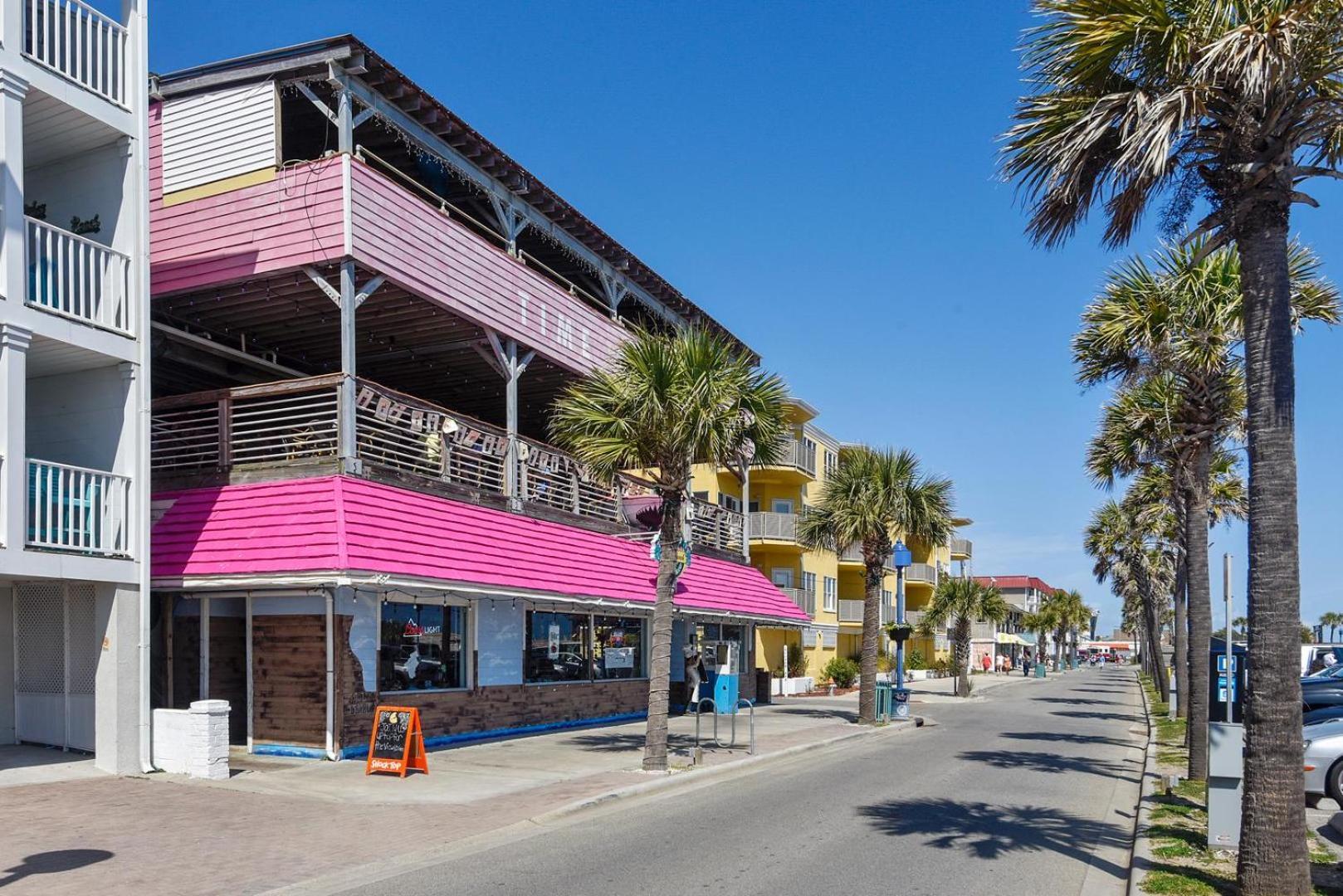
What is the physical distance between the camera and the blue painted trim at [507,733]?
16672 millimetres

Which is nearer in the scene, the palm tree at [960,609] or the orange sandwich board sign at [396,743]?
the orange sandwich board sign at [396,743]

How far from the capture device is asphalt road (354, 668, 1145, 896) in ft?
31.1

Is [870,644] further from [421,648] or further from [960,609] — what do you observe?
[960,609]

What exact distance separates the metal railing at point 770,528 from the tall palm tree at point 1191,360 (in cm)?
2703

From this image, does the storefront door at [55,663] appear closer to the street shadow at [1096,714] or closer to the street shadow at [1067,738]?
the street shadow at [1067,738]

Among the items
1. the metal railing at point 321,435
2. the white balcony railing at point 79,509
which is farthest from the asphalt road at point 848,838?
the white balcony railing at point 79,509

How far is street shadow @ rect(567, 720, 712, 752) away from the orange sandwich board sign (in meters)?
4.23

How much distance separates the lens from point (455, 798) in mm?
13445

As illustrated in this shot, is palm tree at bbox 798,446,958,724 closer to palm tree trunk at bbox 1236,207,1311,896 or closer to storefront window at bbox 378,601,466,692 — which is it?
storefront window at bbox 378,601,466,692

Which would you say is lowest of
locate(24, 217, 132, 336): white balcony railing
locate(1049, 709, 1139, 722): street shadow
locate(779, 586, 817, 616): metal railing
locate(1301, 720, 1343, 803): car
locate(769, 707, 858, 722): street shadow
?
locate(1049, 709, 1139, 722): street shadow

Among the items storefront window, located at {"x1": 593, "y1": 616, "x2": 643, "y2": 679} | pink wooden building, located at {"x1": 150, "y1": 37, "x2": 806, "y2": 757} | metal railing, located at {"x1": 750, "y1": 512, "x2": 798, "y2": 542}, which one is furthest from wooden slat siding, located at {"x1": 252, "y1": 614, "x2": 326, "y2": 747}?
metal railing, located at {"x1": 750, "y1": 512, "x2": 798, "y2": 542}

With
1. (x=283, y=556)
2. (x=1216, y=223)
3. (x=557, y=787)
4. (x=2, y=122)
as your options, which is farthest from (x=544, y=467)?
(x=1216, y=223)

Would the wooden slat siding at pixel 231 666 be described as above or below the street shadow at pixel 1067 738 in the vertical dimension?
above

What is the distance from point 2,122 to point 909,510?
19.6 meters
